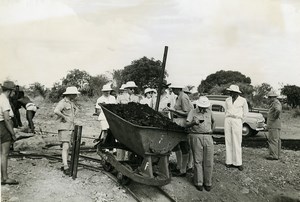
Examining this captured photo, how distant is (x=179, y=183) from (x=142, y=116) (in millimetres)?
1712

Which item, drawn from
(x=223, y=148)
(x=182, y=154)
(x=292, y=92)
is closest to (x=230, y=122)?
(x=182, y=154)

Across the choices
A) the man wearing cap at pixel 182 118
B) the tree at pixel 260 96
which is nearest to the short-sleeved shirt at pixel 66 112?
the man wearing cap at pixel 182 118

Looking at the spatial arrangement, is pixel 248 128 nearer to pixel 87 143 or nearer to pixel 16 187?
pixel 87 143

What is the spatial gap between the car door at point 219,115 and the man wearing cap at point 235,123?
553 centimetres

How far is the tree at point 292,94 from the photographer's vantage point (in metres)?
21.7

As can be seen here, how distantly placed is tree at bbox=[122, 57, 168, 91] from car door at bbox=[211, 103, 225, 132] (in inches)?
116

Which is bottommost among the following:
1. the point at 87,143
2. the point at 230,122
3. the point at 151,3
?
the point at 87,143

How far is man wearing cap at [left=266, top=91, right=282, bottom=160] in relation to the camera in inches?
374

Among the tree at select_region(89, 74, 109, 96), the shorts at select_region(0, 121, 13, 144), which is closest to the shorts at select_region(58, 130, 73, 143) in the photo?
the shorts at select_region(0, 121, 13, 144)

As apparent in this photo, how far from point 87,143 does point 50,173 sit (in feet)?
14.4

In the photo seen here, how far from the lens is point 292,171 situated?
909 cm

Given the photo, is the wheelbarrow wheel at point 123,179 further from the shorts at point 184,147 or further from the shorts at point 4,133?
the shorts at point 4,133

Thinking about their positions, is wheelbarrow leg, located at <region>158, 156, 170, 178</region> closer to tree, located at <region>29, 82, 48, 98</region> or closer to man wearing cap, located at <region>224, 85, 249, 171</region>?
man wearing cap, located at <region>224, 85, 249, 171</region>

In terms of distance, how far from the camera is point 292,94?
22703 mm
